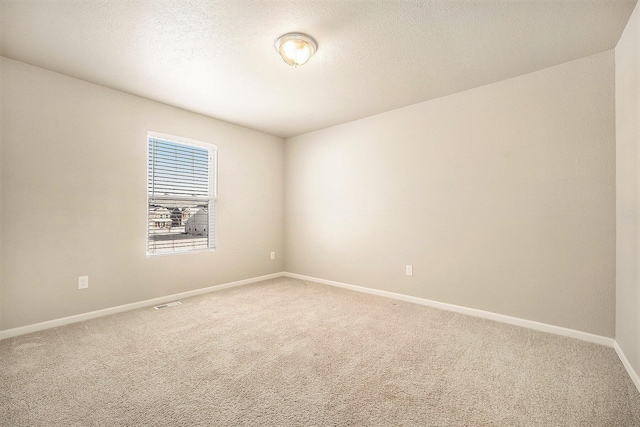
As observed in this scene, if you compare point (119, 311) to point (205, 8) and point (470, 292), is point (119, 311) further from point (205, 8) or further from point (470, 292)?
point (470, 292)

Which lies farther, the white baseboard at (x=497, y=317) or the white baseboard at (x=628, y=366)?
the white baseboard at (x=497, y=317)

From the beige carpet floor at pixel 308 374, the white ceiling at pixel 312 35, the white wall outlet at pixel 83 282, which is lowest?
the beige carpet floor at pixel 308 374

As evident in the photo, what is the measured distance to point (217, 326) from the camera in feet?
9.13

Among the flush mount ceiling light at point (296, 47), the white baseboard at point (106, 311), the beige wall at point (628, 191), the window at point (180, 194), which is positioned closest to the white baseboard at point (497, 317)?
the beige wall at point (628, 191)

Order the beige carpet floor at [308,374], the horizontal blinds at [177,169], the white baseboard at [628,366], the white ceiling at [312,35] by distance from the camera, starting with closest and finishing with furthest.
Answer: the beige carpet floor at [308,374] → the white baseboard at [628,366] → the white ceiling at [312,35] → the horizontal blinds at [177,169]

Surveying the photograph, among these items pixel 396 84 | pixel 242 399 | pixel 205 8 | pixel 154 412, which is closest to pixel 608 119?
pixel 396 84

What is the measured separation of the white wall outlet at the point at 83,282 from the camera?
9.60 ft

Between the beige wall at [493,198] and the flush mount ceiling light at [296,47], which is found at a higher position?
the flush mount ceiling light at [296,47]

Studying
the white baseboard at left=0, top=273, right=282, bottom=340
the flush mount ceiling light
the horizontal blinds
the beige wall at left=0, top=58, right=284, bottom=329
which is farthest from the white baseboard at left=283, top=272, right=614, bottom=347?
the flush mount ceiling light

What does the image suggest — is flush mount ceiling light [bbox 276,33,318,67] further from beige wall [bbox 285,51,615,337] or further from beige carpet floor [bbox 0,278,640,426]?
beige carpet floor [bbox 0,278,640,426]

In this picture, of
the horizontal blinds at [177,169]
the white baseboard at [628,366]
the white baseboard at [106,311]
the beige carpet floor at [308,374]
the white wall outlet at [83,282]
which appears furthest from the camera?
the horizontal blinds at [177,169]

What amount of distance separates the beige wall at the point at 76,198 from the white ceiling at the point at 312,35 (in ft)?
0.90

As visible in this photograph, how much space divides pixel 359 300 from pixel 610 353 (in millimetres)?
2248

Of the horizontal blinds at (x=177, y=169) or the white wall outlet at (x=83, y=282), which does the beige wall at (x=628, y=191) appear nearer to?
the horizontal blinds at (x=177, y=169)
